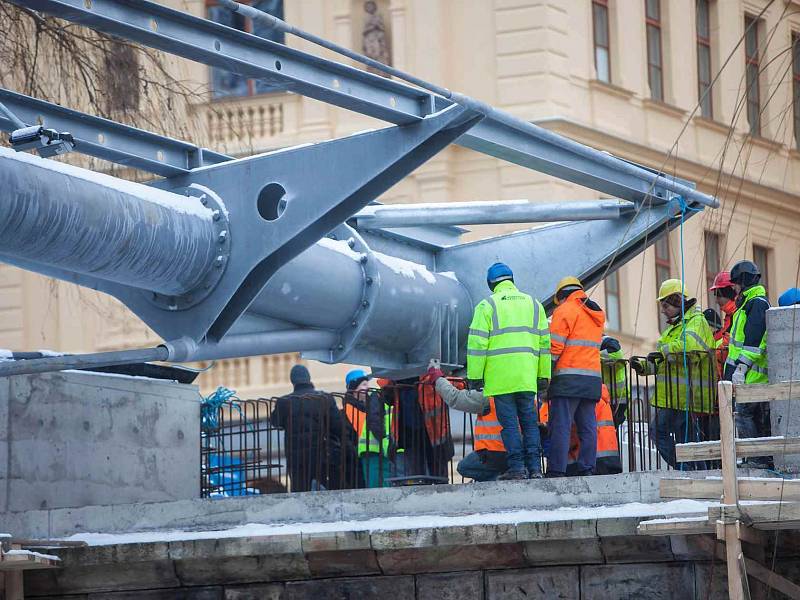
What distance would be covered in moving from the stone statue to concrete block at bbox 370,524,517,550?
774 inches

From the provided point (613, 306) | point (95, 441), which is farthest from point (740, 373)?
point (613, 306)

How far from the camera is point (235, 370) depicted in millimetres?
30031

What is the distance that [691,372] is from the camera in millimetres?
14469

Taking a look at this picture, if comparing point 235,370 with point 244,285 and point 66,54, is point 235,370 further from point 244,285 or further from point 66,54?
point 244,285

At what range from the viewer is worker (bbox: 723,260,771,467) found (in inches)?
527

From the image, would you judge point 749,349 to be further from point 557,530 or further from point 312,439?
point 312,439

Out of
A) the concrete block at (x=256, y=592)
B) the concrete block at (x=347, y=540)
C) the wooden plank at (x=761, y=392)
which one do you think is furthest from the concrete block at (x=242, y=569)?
the wooden plank at (x=761, y=392)

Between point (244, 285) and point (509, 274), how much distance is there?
99.5 inches

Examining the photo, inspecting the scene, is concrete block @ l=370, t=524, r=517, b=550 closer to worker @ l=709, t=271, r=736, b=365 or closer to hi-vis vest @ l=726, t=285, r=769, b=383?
hi-vis vest @ l=726, t=285, r=769, b=383

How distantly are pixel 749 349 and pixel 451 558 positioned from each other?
8.58 feet

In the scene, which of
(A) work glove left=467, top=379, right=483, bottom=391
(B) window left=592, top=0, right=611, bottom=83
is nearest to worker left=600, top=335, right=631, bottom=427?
(A) work glove left=467, top=379, right=483, bottom=391

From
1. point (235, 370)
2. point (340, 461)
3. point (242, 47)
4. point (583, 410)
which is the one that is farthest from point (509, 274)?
point (235, 370)

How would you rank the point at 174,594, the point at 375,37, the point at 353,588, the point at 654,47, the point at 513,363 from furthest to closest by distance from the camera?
1. the point at 654,47
2. the point at 375,37
3. the point at 513,363
4. the point at 174,594
5. the point at 353,588

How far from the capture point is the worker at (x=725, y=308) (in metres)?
14.4
